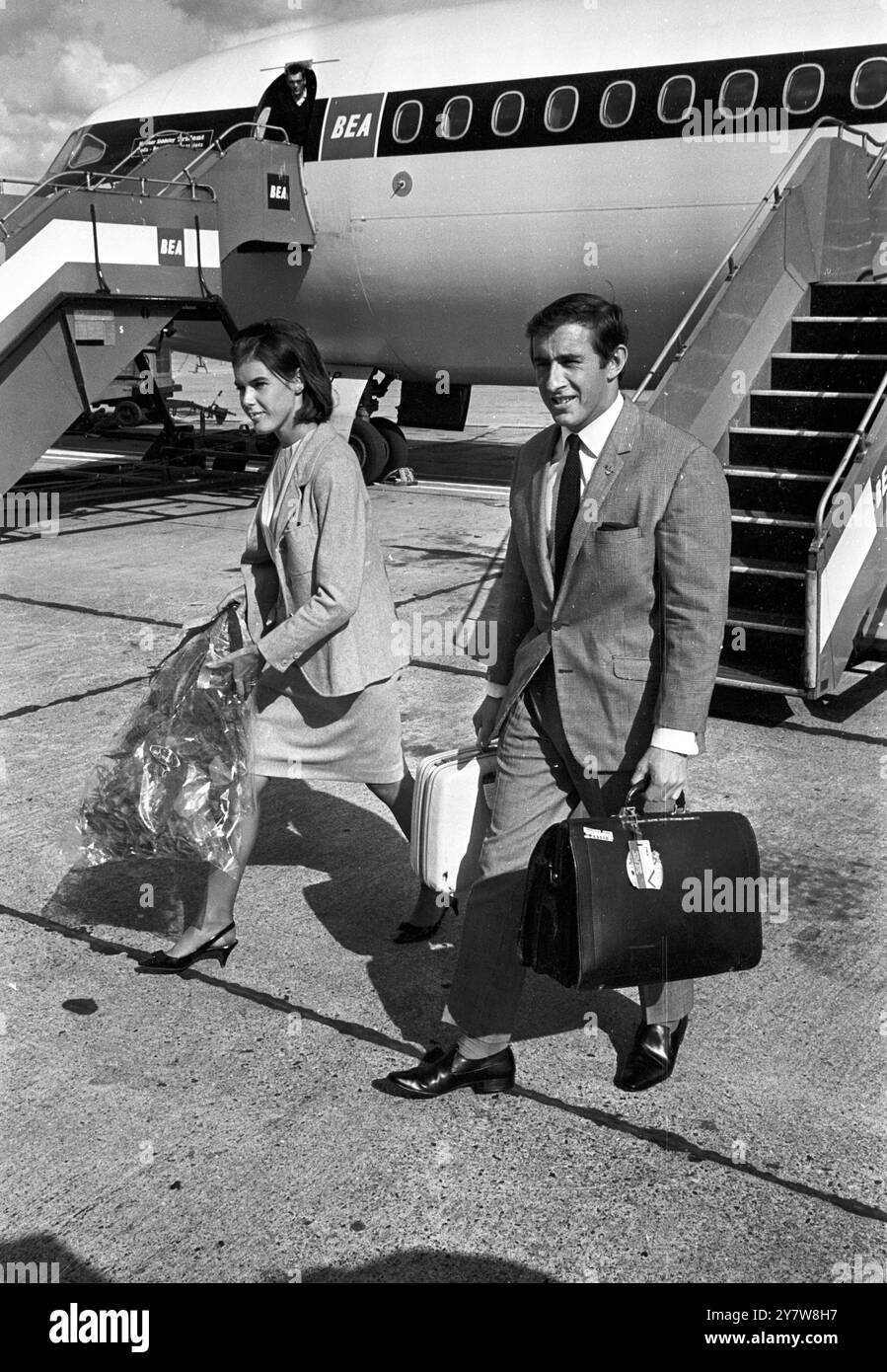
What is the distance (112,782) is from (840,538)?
3.86 meters

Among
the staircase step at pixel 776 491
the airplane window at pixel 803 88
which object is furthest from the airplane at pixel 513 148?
the staircase step at pixel 776 491

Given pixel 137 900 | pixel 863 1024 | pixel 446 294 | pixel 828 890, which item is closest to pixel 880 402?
pixel 828 890

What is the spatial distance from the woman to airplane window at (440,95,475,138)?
28.2 ft

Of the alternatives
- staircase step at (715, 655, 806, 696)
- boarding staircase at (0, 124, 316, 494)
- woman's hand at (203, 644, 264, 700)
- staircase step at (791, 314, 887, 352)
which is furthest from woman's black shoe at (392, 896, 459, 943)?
boarding staircase at (0, 124, 316, 494)

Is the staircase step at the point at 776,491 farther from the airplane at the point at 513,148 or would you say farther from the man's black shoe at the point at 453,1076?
the man's black shoe at the point at 453,1076

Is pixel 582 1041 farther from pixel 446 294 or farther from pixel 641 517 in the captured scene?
pixel 446 294

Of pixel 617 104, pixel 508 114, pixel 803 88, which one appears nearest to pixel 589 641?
pixel 803 88

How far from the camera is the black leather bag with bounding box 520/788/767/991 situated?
2.97 meters

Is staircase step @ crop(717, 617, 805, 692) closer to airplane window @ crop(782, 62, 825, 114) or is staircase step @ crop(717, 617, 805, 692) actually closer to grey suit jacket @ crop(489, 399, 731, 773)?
grey suit jacket @ crop(489, 399, 731, 773)

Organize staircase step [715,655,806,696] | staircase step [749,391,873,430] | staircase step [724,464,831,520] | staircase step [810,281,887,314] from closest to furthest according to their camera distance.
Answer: staircase step [715,655,806,696] → staircase step [724,464,831,520] → staircase step [749,391,873,430] → staircase step [810,281,887,314]

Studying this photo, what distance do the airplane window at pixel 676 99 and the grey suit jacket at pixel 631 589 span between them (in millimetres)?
8251

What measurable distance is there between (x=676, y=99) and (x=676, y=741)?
8.92 metres

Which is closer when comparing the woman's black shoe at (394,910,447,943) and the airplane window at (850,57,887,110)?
the woman's black shoe at (394,910,447,943)
